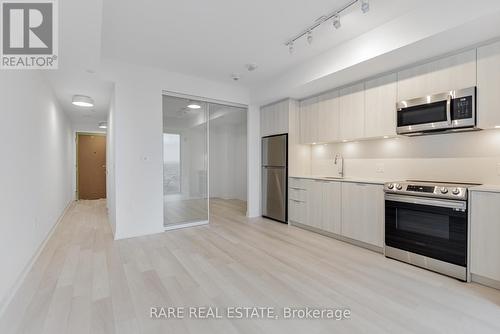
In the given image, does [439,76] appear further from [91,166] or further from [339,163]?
[91,166]

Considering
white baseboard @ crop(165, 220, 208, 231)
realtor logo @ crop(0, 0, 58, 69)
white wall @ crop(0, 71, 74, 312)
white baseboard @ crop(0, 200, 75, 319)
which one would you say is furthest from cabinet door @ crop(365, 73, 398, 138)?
white baseboard @ crop(0, 200, 75, 319)

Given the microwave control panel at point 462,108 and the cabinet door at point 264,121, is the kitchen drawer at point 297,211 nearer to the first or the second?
the cabinet door at point 264,121

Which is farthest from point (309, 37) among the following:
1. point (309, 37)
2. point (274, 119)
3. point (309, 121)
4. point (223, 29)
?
point (274, 119)

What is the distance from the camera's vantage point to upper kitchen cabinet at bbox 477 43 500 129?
7.63 feet

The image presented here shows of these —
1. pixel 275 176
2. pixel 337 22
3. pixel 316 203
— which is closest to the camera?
pixel 337 22

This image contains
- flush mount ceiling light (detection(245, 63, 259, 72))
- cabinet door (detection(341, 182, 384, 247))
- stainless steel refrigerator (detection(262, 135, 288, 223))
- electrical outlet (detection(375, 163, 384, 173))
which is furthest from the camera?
stainless steel refrigerator (detection(262, 135, 288, 223))

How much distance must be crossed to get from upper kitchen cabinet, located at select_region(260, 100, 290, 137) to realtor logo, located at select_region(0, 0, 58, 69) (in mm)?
A: 3441

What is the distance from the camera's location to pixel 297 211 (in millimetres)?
4328

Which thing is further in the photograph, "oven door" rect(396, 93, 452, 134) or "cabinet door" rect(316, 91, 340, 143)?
"cabinet door" rect(316, 91, 340, 143)

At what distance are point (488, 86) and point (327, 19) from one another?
1.74m

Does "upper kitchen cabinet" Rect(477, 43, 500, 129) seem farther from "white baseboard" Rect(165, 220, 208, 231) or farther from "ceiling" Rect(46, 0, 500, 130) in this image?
"white baseboard" Rect(165, 220, 208, 231)

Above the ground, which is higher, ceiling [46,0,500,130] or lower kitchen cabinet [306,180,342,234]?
ceiling [46,0,500,130]

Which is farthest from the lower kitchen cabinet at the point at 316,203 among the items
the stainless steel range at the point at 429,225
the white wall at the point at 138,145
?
the white wall at the point at 138,145

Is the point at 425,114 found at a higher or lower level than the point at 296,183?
higher
